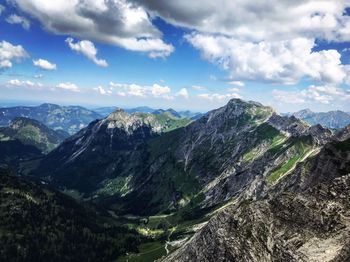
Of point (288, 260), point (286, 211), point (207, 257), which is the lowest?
point (207, 257)

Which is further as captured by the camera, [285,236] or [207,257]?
[207,257]

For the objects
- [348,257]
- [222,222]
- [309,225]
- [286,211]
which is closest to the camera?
[348,257]

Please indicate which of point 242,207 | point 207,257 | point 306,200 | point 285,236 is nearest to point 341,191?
point 306,200

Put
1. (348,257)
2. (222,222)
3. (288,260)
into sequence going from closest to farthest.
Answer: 1. (348,257)
2. (288,260)
3. (222,222)

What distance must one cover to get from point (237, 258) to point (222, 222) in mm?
9253

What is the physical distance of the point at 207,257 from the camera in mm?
67938

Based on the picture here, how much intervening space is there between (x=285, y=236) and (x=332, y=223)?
23.1 ft

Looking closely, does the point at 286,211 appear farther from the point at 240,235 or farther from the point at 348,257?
the point at 348,257

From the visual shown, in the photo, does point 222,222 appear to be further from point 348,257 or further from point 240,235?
point 348,257

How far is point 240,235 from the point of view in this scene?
64.9m

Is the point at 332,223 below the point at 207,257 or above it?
above

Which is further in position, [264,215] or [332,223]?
[264,215]

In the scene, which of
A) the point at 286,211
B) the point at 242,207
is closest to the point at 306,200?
the point at 286,211

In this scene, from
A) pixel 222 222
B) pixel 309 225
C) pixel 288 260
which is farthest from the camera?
pixel 222 222
